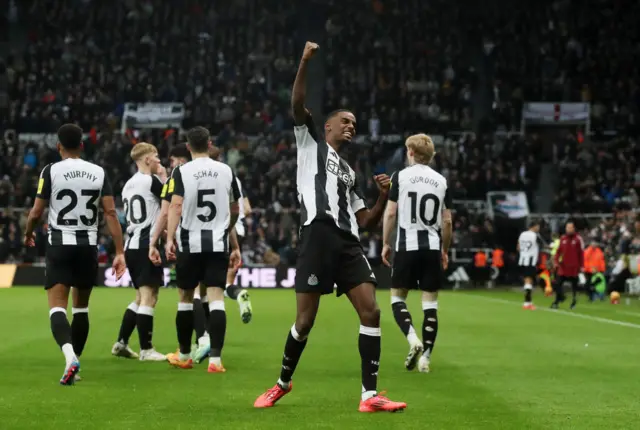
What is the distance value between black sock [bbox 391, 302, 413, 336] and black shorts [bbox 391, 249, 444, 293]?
0.25 m

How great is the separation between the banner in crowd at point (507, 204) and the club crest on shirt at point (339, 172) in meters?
28.9

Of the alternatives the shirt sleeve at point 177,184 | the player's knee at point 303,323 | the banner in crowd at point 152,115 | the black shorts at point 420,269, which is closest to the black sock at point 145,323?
the shirt sleeve at point 177,184

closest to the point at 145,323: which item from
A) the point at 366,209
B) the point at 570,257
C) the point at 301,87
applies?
the point at 366,209

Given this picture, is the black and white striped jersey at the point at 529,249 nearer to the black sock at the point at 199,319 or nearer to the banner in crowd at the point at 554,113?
the banner in crowd at the point at 554,113

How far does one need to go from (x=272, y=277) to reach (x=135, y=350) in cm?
2047

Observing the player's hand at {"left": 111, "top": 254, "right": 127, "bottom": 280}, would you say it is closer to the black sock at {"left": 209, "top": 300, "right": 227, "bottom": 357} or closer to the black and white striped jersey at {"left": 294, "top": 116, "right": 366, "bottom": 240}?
the black sock at {"left": 209, "top": 300, "right": 227, "bottom": 357}

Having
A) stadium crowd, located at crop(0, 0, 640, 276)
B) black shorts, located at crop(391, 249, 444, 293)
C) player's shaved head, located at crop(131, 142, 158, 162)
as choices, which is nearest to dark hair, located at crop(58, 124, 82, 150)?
player's shaved head, located at crop(131, 142, 158, 162)

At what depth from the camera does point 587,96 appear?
42406mm

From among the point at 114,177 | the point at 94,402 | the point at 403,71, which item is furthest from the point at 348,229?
the point at 403,71

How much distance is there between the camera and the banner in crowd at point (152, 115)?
40281mm

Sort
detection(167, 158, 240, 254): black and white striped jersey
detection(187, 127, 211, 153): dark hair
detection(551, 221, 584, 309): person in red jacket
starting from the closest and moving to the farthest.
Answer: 1. detection(167, 158, 240, 254): black and white striped jersey
2. detection(187, 127, 211, 153): dark hair
3. detection(551, 221, 584, 309): person in red jacket

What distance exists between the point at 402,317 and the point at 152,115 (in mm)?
29735

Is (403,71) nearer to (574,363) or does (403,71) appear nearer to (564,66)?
(564,66)

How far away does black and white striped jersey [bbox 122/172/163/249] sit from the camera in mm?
12336
